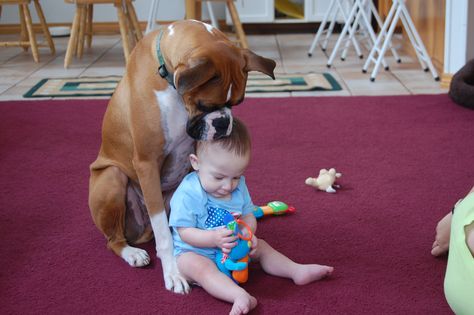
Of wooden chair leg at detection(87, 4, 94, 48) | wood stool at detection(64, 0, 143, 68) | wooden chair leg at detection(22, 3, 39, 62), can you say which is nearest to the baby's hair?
wood stool at detection(64, 0, 143, 68)

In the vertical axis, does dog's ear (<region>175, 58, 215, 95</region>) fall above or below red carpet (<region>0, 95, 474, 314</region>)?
above

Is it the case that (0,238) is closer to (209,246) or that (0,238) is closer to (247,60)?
(209,246)

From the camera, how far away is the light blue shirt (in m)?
1.87

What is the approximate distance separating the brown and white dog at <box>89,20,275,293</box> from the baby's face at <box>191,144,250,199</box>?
0.07m

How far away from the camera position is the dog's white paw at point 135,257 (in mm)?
2006

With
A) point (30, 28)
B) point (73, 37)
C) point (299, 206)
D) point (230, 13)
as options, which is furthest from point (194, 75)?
point (30, 28)

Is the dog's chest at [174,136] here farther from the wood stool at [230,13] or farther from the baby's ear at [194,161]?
the wood stool at [230,13]

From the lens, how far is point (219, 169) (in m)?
1.83

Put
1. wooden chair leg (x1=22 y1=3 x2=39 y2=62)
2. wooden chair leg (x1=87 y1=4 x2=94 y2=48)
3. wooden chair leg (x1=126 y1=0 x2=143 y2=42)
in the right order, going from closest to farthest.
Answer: wooden chair leg (x1=126 y1=0 x2=143 y2=42), wooden chair leg (x1=22 y1=3 x2=39 y2=62), wooden chair leg (x1=87 y1=4 x2=94 y2=48)

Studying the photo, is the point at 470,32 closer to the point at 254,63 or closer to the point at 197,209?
the point at 254,63

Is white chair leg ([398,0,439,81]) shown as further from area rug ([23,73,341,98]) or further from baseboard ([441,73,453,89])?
area rug ([23,73,341,98])

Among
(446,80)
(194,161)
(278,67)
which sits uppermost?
(194,161)

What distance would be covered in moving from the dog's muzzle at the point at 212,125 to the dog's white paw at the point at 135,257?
0.48 meters

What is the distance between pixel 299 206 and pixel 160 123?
0.76 meters
